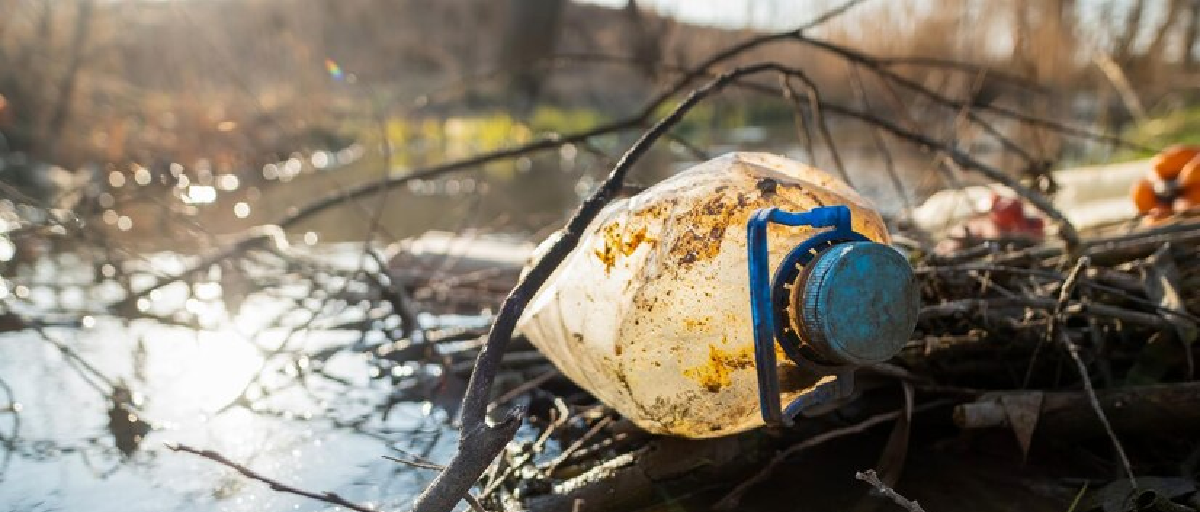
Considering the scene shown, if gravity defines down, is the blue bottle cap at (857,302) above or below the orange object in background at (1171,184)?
below

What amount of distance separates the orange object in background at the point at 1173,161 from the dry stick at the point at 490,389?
256cm

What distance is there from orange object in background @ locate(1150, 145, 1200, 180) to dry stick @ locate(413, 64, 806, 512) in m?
2.56

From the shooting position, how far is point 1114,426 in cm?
167

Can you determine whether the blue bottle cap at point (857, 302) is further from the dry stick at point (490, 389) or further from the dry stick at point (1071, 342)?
the dry stick at point (1071, 342)

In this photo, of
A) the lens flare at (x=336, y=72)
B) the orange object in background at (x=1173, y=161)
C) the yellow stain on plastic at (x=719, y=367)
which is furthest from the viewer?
the orange object in background at (x=1173, y=161)

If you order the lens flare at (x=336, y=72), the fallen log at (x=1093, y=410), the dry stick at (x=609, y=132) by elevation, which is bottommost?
the fallen log at (x=1093, y=410)

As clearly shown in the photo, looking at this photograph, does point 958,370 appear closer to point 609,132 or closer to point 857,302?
point 857,302

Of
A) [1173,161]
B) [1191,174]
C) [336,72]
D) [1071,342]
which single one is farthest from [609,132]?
[1173,161]

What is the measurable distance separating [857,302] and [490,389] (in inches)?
19.3

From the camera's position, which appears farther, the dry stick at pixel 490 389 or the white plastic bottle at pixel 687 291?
the white plastic bottle at pixel 687 291

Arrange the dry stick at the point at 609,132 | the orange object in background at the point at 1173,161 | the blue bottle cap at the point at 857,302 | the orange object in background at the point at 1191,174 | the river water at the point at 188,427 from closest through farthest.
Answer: the blue bottle cap at the point at 857,302 → the river water at the point at 188,427 → the dry stick at the point at 609,132 → the orange object in background at the point at 1191,174 → the orange object in background at the point at 1173,161

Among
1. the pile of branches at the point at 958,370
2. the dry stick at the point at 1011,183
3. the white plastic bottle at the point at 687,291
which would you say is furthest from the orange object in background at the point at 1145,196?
the white plastic bottle at the point at 687,291

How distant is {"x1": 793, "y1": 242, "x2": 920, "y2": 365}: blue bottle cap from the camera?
1079mm

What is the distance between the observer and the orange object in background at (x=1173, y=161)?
303 centimetres
